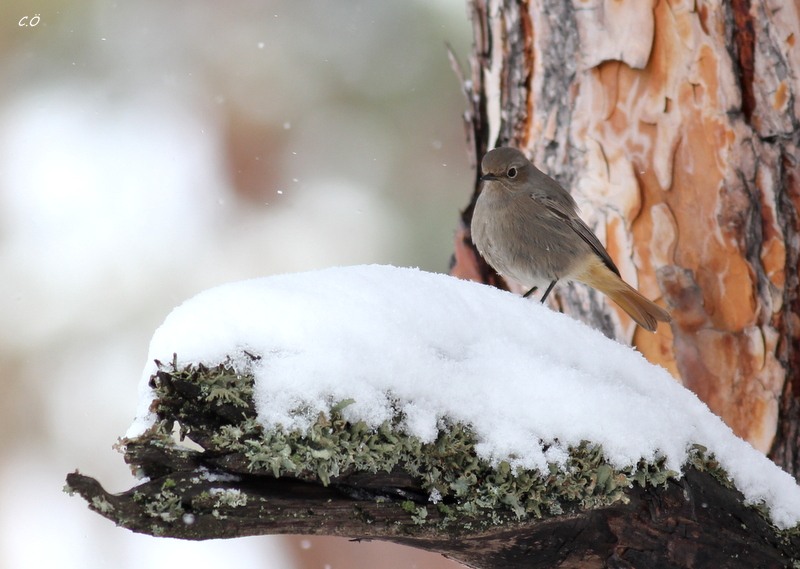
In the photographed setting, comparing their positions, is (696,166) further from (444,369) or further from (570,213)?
(444,369)

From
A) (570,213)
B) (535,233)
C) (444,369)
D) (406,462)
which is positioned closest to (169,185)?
(535,233)

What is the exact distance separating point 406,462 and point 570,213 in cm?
189

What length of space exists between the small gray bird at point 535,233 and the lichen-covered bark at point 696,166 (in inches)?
3.7

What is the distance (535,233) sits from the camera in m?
3.14

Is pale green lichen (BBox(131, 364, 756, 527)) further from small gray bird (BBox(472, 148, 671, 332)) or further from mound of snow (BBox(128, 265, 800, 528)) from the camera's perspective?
small gray bird (BBox(472, 148, 671, 332))

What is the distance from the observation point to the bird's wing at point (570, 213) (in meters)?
2.96

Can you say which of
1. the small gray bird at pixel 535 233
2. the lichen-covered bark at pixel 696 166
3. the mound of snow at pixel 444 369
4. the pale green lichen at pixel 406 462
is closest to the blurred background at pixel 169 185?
the small gray bird at pixel 535 233

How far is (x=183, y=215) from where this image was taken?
4.97 m

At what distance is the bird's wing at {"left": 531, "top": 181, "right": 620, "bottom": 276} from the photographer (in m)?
2.96

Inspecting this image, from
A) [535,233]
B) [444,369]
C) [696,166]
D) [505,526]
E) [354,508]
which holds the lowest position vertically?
[505,526]

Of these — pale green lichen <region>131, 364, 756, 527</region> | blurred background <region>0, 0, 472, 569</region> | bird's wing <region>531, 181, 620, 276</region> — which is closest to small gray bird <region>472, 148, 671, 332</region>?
bird's wing <region>531, 181, 620, 276</region>

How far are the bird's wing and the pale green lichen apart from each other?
1377mm

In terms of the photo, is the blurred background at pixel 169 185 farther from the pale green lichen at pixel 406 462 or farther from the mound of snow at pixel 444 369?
the pale green lichen at pixel 406 462

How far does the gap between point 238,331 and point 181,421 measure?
22cm
